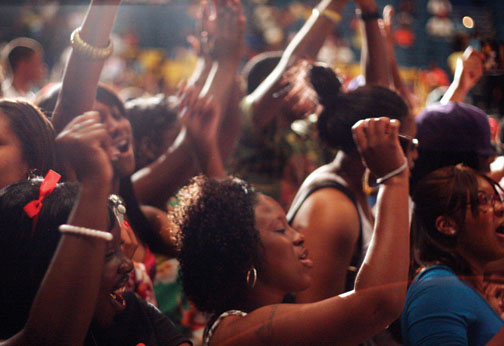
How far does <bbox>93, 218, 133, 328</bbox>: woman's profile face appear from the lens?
0.84m

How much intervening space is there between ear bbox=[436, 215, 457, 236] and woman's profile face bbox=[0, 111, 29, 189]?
2.95ft

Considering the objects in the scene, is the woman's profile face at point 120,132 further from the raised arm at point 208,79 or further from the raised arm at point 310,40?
the raised arm at point 310,40

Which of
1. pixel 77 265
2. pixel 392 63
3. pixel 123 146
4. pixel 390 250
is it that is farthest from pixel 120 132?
pixel 392 63

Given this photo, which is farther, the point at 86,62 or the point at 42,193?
the point at 86,62

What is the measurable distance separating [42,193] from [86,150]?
4.8 inches

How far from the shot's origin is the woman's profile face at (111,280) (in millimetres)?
844

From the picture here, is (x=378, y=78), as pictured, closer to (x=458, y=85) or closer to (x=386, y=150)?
(x=458, y=85)

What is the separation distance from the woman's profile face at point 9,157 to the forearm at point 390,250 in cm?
62

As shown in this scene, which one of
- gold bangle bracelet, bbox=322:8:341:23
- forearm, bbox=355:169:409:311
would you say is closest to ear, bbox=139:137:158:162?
gold bangle bracelet, bbox=322:8:341:23

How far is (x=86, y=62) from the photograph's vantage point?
1.01 metres

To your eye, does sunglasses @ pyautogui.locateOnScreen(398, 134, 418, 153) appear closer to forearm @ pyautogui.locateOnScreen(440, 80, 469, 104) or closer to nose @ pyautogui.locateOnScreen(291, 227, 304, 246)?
nose @ pyautogui.locateOnScreen(291, 227, 304, 246)

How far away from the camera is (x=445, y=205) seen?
4.13ft

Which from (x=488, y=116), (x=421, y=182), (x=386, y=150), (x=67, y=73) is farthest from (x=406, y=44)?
(x=67, y=73)

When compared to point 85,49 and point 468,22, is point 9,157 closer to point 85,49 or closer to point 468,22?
point 85,49
